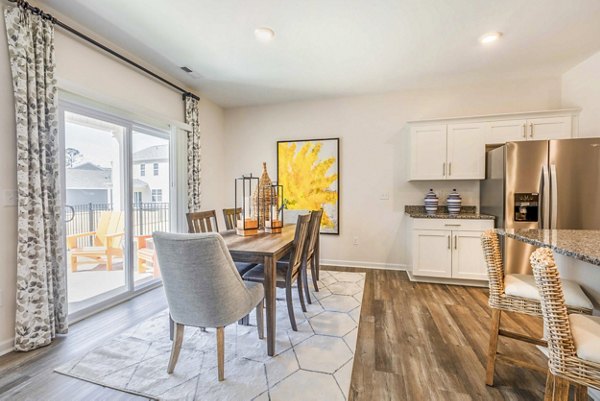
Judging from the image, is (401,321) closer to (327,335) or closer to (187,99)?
(327,335)

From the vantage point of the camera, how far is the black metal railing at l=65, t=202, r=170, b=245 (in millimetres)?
2506

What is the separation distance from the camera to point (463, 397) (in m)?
1.52

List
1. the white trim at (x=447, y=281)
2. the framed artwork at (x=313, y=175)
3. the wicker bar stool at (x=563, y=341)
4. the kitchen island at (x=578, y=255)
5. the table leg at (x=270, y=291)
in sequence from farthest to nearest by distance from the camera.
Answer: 1. the framed artwork at (x=313, y=175)
2. the white trim at (x=447, y=281)
3. the table leg at (x=270, y=291)
4. the kitchen island at (x=578, y=255)
5. the wicker bar stool at (x=563, y=341)

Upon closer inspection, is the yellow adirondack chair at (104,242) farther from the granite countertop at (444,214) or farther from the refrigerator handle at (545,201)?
the refrigerator handle at (545,201)

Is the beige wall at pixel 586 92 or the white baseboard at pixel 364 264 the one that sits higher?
the beige wall at pixel 586 92

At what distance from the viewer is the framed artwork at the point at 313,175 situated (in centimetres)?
423

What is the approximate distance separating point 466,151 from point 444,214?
853 mm

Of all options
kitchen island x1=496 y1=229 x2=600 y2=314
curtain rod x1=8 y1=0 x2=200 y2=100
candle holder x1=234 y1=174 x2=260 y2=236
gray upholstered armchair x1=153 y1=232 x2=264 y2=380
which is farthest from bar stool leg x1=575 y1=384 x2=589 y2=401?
curtain rod x1=8 y1=0 x2=200 y2=100

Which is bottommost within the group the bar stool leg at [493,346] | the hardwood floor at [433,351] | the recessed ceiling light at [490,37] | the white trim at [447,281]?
the hardwood floor at [433,351]

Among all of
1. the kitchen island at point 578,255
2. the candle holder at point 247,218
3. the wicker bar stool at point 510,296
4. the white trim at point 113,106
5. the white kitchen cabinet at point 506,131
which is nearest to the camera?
the kitchen island at point 578,255

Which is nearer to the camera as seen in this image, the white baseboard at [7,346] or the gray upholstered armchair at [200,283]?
the gray upholstered armchair at [200,283]

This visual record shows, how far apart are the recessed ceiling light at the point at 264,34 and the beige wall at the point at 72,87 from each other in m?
1.50

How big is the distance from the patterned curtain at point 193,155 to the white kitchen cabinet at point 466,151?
340 centimetres

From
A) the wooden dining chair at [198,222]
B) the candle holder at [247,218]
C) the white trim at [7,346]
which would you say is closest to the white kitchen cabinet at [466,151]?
Answer: the candle holder at [247,218]
